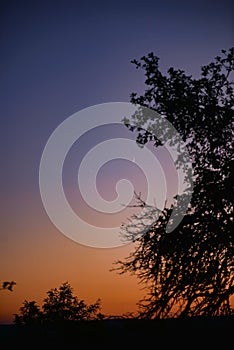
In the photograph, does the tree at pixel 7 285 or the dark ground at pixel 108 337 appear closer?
the tree at pixel 7 285

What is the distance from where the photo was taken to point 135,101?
44.0 feet

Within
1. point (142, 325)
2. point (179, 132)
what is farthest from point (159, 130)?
point (142, 325)

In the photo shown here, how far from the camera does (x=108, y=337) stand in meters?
8.03

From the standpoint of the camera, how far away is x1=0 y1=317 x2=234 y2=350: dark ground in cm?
773

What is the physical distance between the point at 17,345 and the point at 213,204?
5.98 metres

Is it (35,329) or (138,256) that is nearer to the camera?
(35,329)

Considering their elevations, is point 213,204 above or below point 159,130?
below

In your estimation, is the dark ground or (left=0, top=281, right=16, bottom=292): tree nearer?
(left=0, top=281, right=16, bottom=292): tree

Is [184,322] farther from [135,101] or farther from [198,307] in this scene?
[135,101]

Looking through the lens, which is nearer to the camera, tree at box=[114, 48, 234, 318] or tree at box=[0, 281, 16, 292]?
tree at box=[0, 281, 16, 292]

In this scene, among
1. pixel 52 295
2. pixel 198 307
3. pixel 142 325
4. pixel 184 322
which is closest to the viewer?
pixel 142 325

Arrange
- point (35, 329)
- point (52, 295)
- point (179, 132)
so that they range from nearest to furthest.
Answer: point (35, 329), point (179, 132), point (52, 295)

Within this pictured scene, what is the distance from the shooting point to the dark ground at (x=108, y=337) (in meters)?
7.73

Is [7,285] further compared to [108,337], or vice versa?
[108,337]
